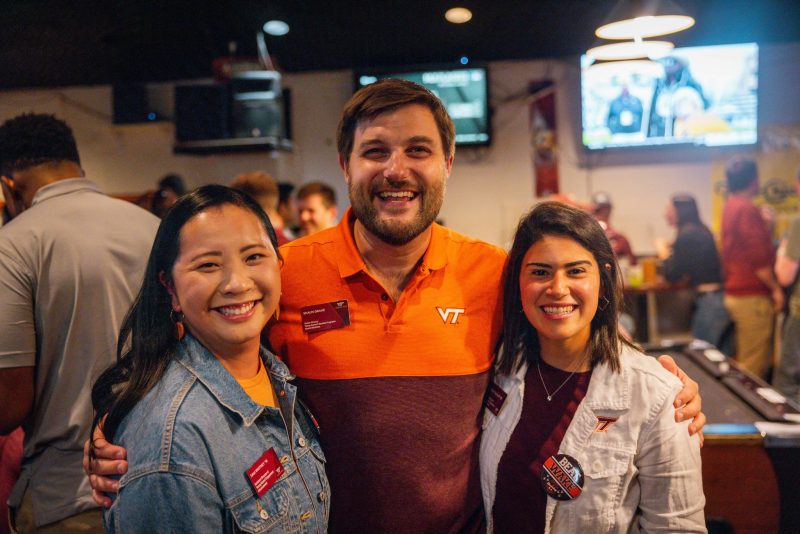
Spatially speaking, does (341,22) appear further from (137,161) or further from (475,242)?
(475,242)

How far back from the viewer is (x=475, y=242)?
6.78 feet

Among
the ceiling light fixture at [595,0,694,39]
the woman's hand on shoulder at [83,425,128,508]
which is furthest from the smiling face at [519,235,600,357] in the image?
the ceiling light fixture at [595,0,694,39]

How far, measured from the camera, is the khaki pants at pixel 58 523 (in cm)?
211

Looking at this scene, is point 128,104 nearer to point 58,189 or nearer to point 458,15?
point 458,15

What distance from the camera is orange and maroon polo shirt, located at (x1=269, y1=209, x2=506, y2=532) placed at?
5.60ft

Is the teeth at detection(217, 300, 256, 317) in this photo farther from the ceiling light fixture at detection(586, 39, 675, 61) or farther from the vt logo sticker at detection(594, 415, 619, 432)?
the ceiling light fixture at detection(586, 39, 675, 61)

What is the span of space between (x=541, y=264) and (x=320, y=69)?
5791 millimetres

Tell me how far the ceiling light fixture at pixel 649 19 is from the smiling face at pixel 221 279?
7.62 feet

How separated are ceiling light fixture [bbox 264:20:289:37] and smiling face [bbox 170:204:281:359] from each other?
433 cm

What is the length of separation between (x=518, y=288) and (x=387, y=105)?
0.66m

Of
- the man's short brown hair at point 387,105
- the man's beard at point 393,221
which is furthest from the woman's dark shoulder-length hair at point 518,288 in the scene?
the man's short brown hair at point 387,105

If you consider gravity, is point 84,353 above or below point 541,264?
below

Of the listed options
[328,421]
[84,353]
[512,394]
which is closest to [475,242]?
[512,394]

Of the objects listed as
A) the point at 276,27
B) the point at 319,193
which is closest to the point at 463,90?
the point at 276,27
